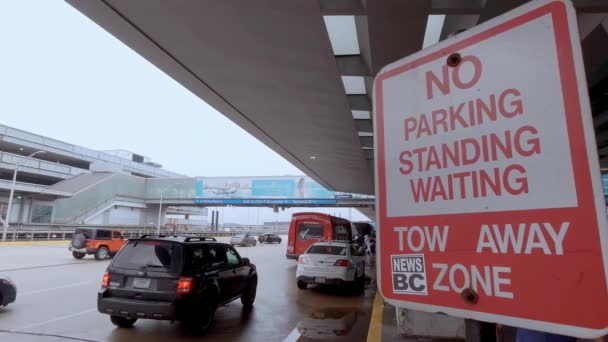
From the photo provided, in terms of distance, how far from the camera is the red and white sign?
1073 millimetres

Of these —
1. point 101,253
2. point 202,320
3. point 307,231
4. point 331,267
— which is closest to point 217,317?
point 202,320

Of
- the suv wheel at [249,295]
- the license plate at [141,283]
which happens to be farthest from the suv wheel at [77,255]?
the license plate at [141,283]

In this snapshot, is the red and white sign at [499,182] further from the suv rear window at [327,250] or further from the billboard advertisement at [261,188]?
the billboard advertisement at [261,188]

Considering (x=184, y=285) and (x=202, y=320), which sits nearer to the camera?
(x=184, y=285)

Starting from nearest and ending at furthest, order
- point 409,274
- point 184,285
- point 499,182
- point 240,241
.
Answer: point 499,182, point 409,274, point 184,285, point 240,241

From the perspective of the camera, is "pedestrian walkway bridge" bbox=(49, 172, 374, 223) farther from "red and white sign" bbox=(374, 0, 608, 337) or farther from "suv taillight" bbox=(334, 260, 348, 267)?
"red and white sign" bbox=(374, 0, 608, 337)

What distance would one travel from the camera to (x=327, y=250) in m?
12.8

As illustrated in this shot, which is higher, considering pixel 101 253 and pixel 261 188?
pixel 261 188

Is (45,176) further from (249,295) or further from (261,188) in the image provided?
(249,295)

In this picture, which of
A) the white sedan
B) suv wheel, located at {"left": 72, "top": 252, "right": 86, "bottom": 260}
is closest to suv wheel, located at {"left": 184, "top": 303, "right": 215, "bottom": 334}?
the white sedan

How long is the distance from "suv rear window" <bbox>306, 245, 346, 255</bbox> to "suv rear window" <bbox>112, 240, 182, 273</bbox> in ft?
20.7

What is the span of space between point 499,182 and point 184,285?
6.61 meters

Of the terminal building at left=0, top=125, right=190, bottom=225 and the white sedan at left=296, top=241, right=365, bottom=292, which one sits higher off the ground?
the terminal building at left=0, top=125, right=190, bottom=225

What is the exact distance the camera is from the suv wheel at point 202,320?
6963 mm
